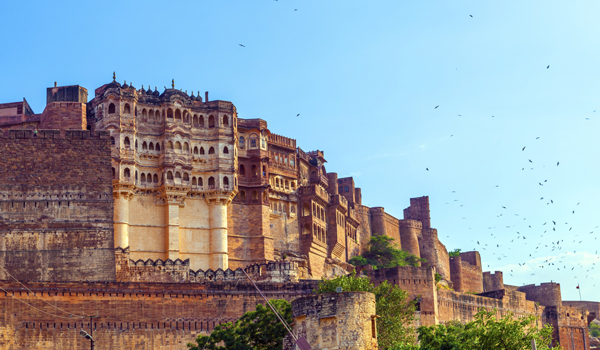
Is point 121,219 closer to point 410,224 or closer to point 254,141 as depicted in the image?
point 254,141

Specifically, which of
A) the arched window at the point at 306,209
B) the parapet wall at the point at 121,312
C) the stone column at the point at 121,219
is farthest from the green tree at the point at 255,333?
the arched window at the point at 306,209

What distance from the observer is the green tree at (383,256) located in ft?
262

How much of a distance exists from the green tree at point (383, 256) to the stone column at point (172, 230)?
22.2 metres

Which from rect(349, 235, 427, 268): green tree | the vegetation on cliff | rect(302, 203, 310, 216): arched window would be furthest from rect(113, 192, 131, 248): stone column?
the vegetation on cliff

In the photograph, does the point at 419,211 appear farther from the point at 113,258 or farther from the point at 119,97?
the point at 113,258

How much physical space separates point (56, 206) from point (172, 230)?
30.9ft

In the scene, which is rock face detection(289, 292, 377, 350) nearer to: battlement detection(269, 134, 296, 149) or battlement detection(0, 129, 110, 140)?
battlement detection(0, 129, 110, 140)

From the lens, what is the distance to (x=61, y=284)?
156ft

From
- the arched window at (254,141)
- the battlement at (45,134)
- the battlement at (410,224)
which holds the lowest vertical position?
the battlement at (410,224)

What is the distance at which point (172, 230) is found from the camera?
2382 inches

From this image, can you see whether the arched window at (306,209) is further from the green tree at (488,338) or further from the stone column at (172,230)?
the green tree at (488,338)

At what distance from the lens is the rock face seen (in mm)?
28469

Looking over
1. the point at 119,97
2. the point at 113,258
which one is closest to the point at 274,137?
the point at 119,97

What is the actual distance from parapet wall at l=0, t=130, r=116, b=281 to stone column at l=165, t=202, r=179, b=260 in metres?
7.03
